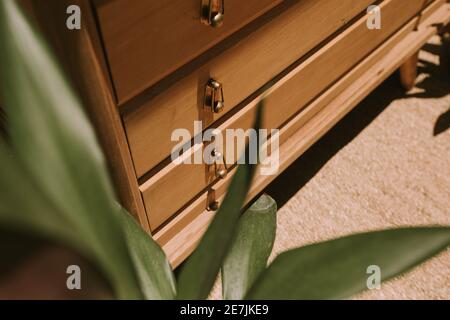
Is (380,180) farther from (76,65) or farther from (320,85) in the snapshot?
(76,65)

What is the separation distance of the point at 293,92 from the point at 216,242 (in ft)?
2.36

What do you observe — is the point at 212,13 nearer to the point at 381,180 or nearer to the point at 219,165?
the point at 219,165

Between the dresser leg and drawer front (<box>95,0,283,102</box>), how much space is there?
92 centimetres

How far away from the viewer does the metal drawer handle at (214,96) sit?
2.25 ft

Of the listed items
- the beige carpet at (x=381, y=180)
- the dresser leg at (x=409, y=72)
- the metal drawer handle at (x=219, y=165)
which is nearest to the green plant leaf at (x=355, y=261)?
the metal drawer handle at (x=219, y=165)

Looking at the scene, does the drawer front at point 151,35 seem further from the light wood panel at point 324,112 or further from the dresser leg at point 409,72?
the dresser leg at point 409,72

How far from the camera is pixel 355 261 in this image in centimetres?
28

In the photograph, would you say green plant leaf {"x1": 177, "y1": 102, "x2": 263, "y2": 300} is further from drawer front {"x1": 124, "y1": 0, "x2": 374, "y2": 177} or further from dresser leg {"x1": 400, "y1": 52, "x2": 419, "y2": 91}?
dresser leg {"x1": 400, "y1": 52, "x2": 419, "y2": 91}

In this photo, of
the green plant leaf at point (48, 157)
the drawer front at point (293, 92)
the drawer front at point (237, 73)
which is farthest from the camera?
the drawer front at point (293, 92)

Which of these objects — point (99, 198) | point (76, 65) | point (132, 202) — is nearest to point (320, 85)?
point (132, 202)

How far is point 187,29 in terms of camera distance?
0.58 m

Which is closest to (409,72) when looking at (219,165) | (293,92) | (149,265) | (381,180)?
(381,180)

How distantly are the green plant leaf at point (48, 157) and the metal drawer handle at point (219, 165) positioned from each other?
59 centimetres

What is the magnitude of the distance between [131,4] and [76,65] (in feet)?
0.31
